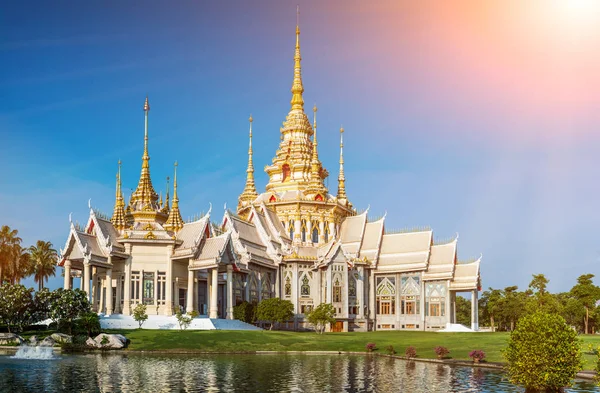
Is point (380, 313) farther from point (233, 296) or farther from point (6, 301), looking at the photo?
point (6, 301)

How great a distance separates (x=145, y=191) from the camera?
6419 cm

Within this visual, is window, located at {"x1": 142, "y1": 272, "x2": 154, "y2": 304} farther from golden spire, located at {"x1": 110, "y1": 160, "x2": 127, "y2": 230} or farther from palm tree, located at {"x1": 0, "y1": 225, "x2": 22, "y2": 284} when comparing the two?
palm tree, located at {"x1": 0, "y1": 225, "x2": 22, "y2": 284}

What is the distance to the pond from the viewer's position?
27641 mm

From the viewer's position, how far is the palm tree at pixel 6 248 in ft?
240

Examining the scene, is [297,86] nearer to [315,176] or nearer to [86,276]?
[315,176]

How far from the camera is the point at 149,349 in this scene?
44.9 metres

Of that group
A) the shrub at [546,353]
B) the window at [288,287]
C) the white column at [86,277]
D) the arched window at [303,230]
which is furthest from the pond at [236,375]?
the arched window at [303,230]

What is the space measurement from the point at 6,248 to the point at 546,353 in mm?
60991

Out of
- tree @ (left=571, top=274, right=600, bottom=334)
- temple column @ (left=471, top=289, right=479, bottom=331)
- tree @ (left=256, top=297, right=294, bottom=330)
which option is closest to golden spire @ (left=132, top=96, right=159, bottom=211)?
tree @ (left=256, top=297, right=294, bottom=330)

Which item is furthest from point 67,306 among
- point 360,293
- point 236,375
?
point 360,293

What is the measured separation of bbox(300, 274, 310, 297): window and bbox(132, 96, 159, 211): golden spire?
16.5 m

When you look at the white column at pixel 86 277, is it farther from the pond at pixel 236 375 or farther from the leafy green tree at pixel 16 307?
the pond at pixel 236 375

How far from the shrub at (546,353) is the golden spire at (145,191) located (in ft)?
136

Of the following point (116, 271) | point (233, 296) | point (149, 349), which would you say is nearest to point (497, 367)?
point (149, 349)
